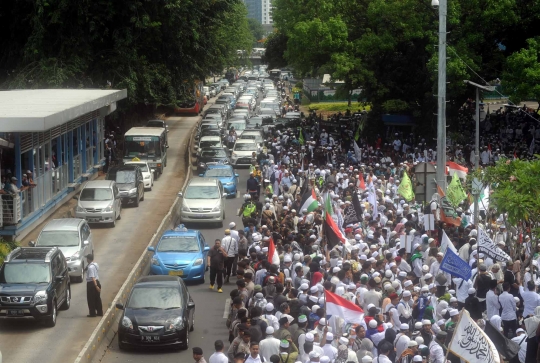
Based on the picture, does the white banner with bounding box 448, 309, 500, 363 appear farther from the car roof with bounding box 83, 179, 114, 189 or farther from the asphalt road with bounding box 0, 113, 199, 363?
the car roof with bounding box 83, 179, 114, 189

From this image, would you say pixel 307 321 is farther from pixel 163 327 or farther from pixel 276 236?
pixel 276 236

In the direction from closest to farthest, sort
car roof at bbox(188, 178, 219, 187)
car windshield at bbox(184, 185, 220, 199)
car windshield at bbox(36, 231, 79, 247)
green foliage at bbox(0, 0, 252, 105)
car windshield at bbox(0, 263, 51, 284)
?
car windshield at bbox(0, 263, 51, 284)
car windshield at bbox(36, 231, 79, 247)
car windshield at bbox(184, 185, 220, 199)
car roof at bbox(188, 178, 219, 187)
green foliage at bbox(0, 0, 252, 105)

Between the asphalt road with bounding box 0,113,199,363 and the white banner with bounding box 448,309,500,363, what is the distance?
7.75 metres

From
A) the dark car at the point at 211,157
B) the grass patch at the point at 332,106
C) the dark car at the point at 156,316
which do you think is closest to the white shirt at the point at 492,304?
the dark car at the point at 156,316

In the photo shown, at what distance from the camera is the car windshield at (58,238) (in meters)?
23.5

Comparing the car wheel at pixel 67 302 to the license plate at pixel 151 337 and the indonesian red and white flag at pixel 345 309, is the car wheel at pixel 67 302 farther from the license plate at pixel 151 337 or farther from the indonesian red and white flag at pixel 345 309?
the indonesian red and white flag at pixel 345 309

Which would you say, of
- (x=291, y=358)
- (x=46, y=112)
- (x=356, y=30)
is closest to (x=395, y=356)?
(x=291, y=358)

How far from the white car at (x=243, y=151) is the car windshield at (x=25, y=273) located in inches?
995

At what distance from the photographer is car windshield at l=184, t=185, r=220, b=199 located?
31000mm

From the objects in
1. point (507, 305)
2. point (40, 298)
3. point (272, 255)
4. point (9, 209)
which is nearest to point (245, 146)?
point (9, 209)

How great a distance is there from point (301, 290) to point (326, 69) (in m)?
32.1

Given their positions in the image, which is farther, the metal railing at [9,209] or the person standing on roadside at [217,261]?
the metal railing at [9,209]

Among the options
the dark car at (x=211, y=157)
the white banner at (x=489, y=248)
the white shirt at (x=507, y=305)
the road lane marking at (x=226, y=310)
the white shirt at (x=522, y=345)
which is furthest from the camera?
the dark car at (x=211, y=157)

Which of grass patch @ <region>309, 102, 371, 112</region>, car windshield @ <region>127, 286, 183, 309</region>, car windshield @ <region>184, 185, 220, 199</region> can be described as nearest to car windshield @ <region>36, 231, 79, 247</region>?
car windshield @ <region>127, 286, 183, 309</region>
